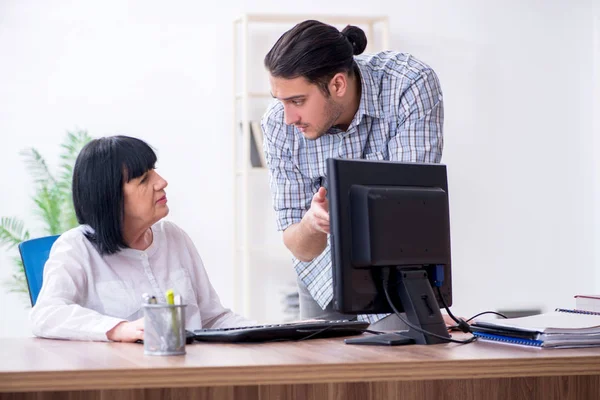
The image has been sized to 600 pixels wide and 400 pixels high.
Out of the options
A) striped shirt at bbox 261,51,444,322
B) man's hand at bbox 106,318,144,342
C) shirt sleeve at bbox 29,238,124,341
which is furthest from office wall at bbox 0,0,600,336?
man's hand at bbox 106,318,144,342

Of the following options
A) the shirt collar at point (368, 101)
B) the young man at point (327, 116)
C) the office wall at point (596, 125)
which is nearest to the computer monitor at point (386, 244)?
the young man at point (327, 116)

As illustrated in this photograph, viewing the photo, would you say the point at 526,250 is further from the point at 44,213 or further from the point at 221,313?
the point at 221,313

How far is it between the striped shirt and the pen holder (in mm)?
951

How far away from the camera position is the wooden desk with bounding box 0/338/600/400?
123 centimetres

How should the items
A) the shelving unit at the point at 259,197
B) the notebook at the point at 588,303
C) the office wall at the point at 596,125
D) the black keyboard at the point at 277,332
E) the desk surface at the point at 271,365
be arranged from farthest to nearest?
the office wall at the point at 596,125
the shelving unit at the point at 259,197
the notebook at the point at 588,303
the black keyboard at the point at 277,332
the desk surface at the point at 271,365

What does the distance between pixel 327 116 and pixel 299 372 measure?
3.62 ft

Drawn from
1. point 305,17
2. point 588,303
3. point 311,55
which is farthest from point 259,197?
point 588,303

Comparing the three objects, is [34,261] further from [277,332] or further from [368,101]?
[368,101]

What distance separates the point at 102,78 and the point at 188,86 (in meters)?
0.43

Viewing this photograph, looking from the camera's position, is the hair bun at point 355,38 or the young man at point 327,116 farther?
the hair bun at point 355,38

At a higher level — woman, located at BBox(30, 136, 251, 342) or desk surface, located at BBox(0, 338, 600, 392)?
woman, located at BBox(30, 136, 251, 342)

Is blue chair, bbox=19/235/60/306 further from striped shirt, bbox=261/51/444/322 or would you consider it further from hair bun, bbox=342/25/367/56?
hair bun, bbox=342/25/367/56

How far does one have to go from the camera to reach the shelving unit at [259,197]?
4355 mm

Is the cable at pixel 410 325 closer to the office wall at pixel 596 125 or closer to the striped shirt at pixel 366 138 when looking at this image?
the striped shirt at pixel 366 138
